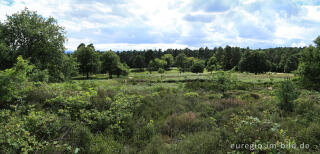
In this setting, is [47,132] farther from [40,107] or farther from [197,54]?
[197,54]

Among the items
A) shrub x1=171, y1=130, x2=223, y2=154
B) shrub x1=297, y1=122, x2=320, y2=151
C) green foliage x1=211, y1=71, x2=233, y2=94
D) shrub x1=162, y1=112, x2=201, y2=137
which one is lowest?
shrub x1=162, y1=112, x2=201, y2=137

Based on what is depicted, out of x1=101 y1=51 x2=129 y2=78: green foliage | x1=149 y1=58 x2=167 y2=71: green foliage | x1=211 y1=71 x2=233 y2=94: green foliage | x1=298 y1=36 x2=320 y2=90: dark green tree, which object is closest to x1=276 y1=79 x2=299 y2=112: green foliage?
x1=211 y1=71 x2=233 y2=94: green foliage

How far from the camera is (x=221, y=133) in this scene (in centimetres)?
514

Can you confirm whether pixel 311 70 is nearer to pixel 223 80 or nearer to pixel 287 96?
pixel 223 80

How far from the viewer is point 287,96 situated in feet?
29.9

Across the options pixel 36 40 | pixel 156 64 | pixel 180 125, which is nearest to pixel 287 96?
pixel 180 125

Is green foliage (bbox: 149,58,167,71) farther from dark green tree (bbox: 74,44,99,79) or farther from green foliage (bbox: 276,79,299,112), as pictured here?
green foliage (bbox: 276,79,299,112)

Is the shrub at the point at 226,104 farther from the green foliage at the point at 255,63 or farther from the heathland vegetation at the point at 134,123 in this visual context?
the green foliage at the point at 255,63

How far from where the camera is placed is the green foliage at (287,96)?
9078 mm

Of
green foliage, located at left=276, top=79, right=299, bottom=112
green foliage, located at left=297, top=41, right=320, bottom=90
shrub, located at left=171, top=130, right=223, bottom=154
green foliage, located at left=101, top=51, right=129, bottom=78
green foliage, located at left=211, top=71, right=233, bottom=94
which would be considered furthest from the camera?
green foliage, located at left=101, top=51, right=129, bottom=78

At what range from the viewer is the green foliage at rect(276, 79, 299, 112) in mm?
9078

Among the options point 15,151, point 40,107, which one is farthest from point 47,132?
point 40,107

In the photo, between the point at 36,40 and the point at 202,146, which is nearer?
the point at 202,146

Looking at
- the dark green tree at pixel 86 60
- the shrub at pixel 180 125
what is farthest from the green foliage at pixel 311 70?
the dark green tree at pixel 86 60
